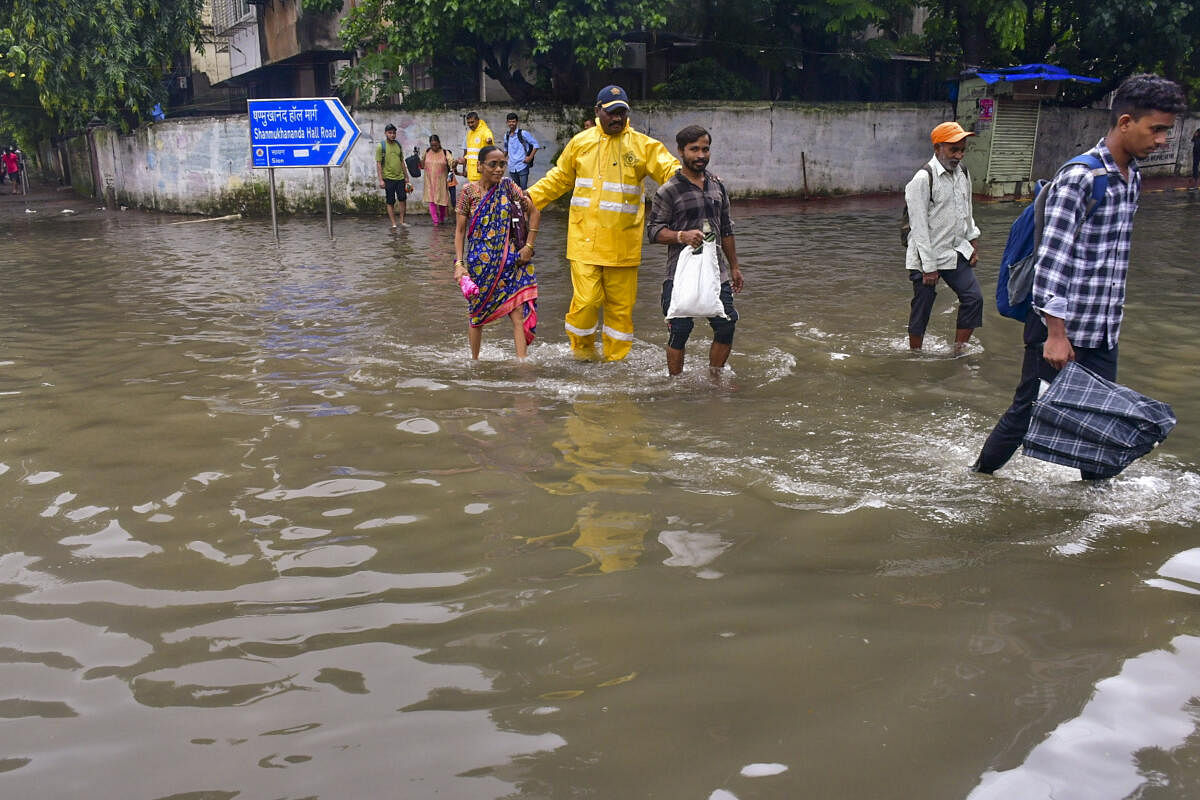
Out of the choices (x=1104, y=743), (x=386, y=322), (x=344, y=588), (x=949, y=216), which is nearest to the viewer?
(x=1104, y=743)

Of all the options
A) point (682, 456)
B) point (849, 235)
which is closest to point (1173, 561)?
point (682, 456)

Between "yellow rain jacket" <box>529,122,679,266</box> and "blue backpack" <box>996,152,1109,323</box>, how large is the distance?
2.43 meters

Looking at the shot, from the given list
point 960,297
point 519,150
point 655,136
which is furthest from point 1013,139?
point 960,297

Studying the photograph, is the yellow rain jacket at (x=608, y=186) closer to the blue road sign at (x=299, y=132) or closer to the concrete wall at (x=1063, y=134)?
the blue road sign at (x=299, y=132)

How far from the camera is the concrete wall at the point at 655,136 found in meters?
19.6

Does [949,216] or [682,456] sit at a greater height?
[949,216]

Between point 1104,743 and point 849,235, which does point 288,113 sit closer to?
point 849,235

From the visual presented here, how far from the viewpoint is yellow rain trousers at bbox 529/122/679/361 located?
20.6 ft

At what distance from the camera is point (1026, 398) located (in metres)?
4.24

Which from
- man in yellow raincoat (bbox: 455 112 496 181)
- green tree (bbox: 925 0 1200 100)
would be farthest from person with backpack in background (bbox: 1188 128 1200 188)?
man in yellow raincoat (bbox: 455 112 496 181)

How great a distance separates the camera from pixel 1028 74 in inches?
822

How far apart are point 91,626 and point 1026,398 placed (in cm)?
359

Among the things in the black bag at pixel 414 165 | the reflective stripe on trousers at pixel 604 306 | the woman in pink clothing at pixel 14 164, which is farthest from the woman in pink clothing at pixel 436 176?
the woman in pink clothing at pixel 14 164

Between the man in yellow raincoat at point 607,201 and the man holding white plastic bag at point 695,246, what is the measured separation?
185 millimetres
